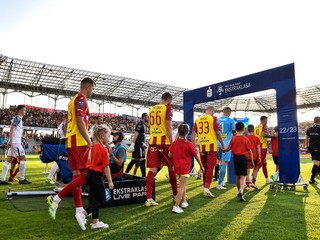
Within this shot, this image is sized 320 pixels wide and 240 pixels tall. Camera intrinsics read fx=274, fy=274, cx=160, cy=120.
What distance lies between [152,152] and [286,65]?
14.8 feet

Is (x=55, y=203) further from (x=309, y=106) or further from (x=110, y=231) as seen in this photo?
(x=309, y=106)

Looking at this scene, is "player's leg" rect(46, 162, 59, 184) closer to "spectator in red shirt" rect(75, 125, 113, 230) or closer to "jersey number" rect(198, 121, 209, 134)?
"jersey number" rect(198, 121, 209, 134)

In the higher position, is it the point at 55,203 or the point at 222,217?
the point at 55,203

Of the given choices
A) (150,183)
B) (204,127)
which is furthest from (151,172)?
(204,127)

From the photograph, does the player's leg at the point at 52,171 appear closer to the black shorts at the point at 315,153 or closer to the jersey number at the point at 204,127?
the jersey number at the point at 204,127

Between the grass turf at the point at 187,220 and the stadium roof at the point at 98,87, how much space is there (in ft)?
95.4

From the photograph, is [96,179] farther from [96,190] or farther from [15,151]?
[15,151]

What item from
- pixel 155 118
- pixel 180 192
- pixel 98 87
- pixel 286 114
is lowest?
pixel 180 192

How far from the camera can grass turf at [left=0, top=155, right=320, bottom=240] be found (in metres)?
3.38

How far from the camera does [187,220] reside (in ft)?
13.3

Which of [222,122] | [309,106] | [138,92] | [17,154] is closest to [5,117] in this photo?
[138,92]

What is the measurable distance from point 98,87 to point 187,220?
37.2m

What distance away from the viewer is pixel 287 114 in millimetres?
7168

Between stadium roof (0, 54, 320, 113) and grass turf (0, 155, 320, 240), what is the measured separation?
29072 millimetres
